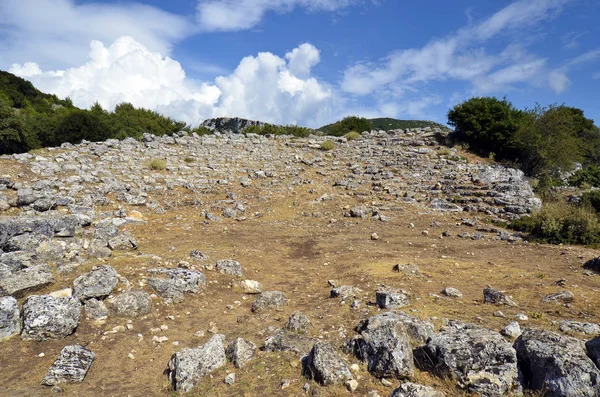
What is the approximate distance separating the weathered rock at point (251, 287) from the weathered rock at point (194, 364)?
2.81 meters

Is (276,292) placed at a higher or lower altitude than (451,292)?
lower

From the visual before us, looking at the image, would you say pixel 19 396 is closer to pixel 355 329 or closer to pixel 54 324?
pixel 54 324

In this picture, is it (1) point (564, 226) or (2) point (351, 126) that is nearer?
(1) point (564, 226)

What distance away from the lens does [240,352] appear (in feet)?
15.9

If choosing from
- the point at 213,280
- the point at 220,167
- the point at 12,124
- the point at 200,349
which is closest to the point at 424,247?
the point at 213,280

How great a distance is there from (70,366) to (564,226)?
15.1m

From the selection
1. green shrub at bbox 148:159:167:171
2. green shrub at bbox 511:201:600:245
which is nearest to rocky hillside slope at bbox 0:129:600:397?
green shrub at bbox 511:201:600:245

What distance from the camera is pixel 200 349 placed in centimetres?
480

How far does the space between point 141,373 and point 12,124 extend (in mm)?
28928

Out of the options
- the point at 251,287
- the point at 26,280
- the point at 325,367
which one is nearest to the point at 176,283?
the point at 251,287

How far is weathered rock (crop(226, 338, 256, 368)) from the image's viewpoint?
187 inches

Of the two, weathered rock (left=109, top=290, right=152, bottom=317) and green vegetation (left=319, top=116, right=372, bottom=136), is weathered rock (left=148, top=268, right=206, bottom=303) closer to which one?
weathered rock (left=109, top=290, right=152, bottom=317)

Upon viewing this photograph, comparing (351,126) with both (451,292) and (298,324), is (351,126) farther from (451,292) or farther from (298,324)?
(298,324)

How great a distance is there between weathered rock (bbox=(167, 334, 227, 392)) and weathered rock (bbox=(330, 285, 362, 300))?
295cm
